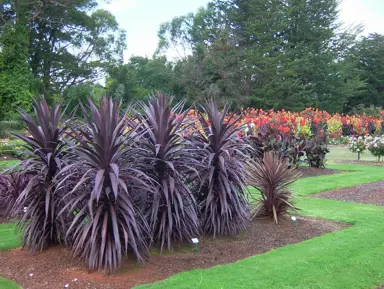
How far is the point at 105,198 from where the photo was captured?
4812mm

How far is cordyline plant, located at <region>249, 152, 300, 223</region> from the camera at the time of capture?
7125 millimetres

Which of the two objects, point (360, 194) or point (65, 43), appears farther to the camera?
point (65, 43)

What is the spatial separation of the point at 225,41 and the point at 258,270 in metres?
36.7

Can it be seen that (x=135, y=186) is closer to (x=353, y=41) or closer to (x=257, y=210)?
(x=257, y=210)

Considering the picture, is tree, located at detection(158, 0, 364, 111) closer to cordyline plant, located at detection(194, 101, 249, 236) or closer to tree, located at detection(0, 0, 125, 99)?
tree, located at detection(0, 0, 125, 99)

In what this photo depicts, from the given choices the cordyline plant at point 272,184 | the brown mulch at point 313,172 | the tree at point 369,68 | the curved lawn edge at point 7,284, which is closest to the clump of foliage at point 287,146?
the brown mulch at point 313,172

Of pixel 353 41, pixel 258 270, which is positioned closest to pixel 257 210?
pixel 258 270

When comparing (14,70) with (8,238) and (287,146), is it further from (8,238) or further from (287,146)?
(8,238)

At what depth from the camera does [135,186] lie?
197 inches

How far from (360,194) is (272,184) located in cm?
448

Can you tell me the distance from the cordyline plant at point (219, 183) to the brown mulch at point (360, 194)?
457cm

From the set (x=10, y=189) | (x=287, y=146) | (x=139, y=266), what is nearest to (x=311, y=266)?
(x=139, y=266)

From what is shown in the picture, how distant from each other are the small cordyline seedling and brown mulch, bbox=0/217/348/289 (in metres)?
0.24

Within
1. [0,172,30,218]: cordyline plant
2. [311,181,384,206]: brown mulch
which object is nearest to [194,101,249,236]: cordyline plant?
[0,172,30,218]: cordyline plant
